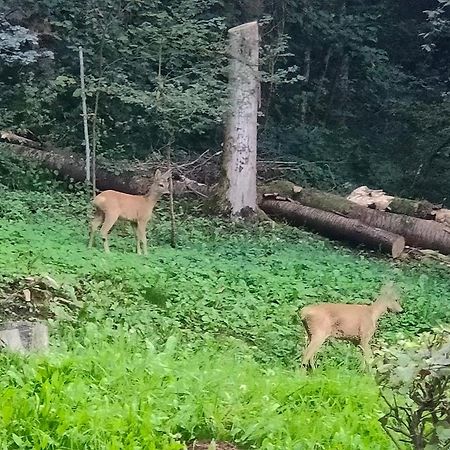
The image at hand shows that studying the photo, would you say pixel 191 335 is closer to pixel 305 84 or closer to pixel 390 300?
pixel 390 300

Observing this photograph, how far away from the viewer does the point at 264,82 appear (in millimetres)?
18328

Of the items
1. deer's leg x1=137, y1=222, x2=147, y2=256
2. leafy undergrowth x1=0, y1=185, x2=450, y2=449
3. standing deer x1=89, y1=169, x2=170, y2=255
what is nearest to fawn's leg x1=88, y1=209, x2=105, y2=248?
standing deer x1=89, y1=169, x2=170, y2=255

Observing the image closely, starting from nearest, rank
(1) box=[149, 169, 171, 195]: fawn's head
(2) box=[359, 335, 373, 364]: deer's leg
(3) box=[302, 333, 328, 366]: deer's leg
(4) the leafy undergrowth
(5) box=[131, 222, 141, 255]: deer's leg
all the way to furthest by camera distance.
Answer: (4) the leafy undergrowth → (3) box=[302, 333, 328, 366]: deer's leg → (2) box=[359, 335, 373, 364]: deer's leg → (5) box=[131, 222, 141, 255]: deer's leg → (1) box=[149, 169, 171, 195]: fawn's head

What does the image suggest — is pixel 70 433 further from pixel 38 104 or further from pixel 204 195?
pixel 38 104

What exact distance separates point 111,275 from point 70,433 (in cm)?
487

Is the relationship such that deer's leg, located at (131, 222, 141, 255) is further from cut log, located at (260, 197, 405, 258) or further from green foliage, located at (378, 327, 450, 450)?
green foliage, located at (378, 327, 450, 450)

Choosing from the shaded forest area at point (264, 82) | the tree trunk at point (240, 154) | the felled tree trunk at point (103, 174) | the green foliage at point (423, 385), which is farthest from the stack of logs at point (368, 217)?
the green foliage at point (423, 385)

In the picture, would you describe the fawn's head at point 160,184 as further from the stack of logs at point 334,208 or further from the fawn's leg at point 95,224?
the stack of logs at point 334,208

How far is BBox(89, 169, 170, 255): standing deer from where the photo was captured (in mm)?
11352

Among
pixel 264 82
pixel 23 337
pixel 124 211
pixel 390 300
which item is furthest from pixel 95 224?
pixel 264 82

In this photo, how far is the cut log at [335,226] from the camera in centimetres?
1344

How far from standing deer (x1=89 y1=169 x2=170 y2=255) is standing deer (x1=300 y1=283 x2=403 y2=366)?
14.2ft

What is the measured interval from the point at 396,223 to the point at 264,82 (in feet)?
18.6

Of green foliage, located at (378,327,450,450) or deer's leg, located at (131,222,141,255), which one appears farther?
deer's leg, located at (131,222,141,255)
